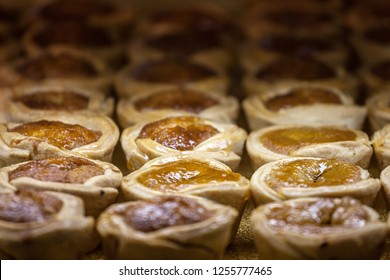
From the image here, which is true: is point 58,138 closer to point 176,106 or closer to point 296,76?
point 176,106

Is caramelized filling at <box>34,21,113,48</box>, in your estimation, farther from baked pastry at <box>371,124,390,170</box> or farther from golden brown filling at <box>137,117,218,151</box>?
baked pastry at <box>371,124,390,170</box>

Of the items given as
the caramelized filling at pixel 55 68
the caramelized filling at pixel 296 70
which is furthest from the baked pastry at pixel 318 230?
the caramelized filling at pixel 55 68

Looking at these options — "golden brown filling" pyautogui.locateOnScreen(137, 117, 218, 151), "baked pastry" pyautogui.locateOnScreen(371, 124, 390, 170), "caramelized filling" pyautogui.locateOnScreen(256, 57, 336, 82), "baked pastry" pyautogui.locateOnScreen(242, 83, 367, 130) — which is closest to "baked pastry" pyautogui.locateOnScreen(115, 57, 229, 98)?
"caramelized filling" pyautogui.locateOnScreen(256, 57, 336, 82)

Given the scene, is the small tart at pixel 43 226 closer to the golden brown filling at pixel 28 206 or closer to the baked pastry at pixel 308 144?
the golden brown filling at pixel 28 206

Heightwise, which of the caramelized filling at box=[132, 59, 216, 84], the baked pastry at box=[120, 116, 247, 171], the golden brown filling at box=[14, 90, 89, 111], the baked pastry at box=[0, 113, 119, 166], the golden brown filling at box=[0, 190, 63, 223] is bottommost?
the golden brown filling at box=[14, 90, 89, 111]

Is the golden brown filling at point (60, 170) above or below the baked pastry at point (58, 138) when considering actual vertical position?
above

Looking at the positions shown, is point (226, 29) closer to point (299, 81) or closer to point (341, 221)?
point (299, 81)
